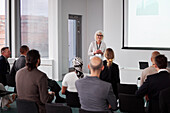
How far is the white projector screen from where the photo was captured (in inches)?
298

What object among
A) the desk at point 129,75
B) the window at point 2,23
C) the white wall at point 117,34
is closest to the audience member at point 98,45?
the desk at point 129,75

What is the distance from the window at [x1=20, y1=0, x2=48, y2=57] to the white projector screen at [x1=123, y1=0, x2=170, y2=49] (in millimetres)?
3192

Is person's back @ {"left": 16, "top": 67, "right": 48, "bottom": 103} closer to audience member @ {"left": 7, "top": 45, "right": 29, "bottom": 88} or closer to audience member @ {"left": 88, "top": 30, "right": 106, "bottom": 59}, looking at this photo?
audience member @ {"left": 7, "top": 45, "right": 29, "bottom": 88}

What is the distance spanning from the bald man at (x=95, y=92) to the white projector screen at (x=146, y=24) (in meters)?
4.91

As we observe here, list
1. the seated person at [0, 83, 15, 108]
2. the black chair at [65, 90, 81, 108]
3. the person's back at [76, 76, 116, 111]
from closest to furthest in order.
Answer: the person's back at [76, 76, 116, 111] → the black chair at [65, 90, 81, 108] → the seated person at [0, 83, 15, 108]

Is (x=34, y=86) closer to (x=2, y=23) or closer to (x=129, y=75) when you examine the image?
(x=129, y=75)

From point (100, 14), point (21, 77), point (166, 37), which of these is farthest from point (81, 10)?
point (21, 77)

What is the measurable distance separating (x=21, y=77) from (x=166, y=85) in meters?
1.93

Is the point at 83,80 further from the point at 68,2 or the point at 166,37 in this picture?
the point at 68,2

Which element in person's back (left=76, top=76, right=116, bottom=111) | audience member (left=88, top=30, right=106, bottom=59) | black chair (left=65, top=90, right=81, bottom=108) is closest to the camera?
person's back (left=76, top=76, right=116, bottom=111)

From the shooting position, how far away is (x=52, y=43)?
9375 mm

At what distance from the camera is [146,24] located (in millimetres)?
7898

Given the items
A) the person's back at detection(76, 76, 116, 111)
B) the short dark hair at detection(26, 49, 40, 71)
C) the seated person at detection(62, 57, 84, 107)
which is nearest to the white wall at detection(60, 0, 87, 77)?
the seated person at detection(62, 57, 84, 107)

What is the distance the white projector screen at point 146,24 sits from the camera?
298 inches
